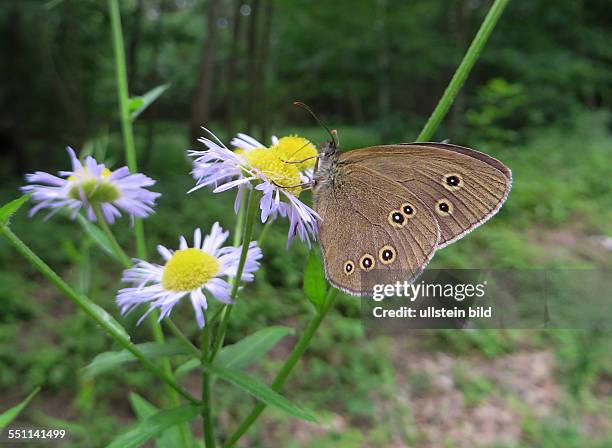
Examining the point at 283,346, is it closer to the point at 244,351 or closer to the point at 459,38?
the point at 244,351

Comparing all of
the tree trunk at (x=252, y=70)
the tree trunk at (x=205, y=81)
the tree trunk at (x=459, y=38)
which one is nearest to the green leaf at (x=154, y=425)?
the tree trunk at (x=252, y=70)

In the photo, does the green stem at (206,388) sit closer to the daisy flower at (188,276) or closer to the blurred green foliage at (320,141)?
the daisy flower at (188,276)

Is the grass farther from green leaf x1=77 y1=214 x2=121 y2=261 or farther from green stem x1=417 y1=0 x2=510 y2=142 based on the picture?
green stem x1=417 y1=0 x2=510 y2=142

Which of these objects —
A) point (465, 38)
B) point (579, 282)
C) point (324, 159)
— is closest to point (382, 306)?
point (324, 159)

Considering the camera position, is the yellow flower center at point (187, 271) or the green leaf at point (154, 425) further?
the yellow flower center at point (187, 271)

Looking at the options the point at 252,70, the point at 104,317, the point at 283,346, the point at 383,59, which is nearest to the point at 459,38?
the point at 383,59

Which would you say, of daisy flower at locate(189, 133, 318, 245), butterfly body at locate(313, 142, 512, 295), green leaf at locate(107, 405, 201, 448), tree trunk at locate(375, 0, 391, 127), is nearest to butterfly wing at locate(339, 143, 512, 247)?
butterfly body at locate(313, 142, 512, 295)

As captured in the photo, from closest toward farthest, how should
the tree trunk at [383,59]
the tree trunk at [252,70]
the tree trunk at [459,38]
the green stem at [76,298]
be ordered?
1. the green stem at [76,298]
2. the tree trunk at [252,70]
3. the tree trunk at [459,38]
4. the tree trunk at [383,59]
